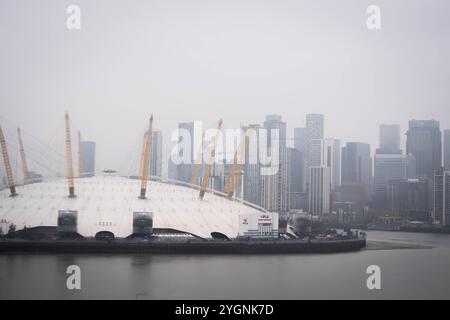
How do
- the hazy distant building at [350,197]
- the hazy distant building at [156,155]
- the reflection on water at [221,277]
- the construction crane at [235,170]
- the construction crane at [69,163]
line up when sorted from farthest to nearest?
the hazy distant building at [350,197], the hazy distant building at [156,155], the construction crane at [235,170], the construction crane at [69,163], the reflection on water at [221,277]

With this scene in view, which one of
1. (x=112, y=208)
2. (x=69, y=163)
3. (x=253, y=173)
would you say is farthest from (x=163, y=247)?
(x=253, y=173)

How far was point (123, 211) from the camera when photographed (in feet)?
47.9

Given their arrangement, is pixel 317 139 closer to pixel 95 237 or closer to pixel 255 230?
pixel 255 230

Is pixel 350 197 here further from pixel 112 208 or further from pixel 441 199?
pixel 112 208

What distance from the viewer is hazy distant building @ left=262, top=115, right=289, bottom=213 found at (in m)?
21.0

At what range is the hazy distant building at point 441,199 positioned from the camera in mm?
26797

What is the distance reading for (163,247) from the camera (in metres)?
14.2

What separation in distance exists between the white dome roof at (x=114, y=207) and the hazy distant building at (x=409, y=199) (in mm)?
14404

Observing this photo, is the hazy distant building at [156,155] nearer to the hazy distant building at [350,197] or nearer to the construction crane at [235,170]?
the construction crane at [235,170]

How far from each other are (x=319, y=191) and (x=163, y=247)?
42.0 feet

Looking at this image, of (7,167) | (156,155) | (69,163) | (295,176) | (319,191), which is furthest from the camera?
(319,191)

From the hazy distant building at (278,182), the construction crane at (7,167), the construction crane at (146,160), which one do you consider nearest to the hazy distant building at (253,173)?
the hazy distant building at (278,182)
